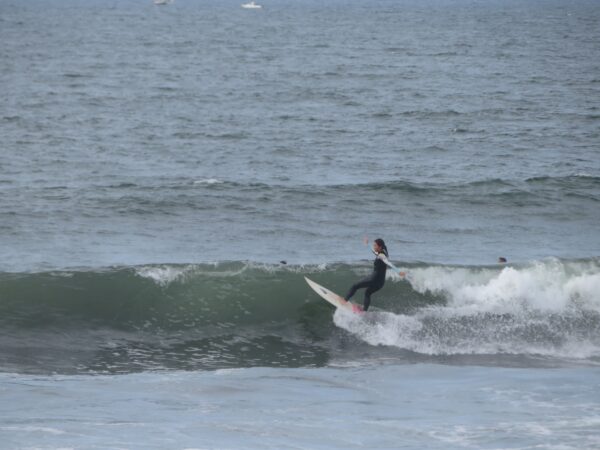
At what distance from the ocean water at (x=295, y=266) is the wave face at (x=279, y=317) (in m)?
0.06

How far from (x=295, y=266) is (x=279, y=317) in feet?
6.71

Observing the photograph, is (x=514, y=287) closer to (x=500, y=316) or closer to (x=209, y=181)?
(x=500, y=316)

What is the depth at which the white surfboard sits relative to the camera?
20.3 meters

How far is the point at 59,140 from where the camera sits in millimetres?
39438

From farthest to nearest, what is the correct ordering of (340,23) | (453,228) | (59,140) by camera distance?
(340,23) < (59,140) < (453,228)

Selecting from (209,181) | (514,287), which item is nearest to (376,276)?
(514,287)

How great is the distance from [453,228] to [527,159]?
1028cm

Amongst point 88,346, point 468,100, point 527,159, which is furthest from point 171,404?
point 468,100

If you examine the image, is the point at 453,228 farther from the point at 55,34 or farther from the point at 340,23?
the point at 340,23

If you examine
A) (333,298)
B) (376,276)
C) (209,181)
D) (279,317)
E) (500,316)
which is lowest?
(279,317)

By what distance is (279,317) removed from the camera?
69.2 ft

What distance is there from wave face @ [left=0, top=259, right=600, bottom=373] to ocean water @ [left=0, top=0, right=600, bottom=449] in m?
0.06

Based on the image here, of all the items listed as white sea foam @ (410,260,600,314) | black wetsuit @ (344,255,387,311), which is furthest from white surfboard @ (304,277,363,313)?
white sea foam @ (410,260,600,314)

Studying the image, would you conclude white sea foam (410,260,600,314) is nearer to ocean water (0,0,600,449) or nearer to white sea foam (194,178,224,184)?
ocean water (0,0,600,449)
